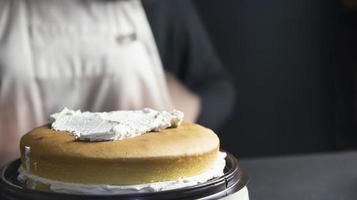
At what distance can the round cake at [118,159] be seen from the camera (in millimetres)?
549

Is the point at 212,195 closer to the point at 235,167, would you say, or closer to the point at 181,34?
the point at 235,167

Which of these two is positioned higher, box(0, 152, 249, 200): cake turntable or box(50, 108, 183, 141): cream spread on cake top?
box(50, 108, 183, 141): cream spread on cake top

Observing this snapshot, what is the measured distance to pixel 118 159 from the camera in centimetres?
55

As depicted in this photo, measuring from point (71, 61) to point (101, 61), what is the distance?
Answer: 52 mm

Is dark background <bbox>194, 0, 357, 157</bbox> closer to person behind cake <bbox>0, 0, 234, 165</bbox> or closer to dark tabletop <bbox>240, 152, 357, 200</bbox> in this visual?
person behind cake <bbox>0, 0, 234, 165</bbox>

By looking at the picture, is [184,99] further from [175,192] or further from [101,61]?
[175,192]

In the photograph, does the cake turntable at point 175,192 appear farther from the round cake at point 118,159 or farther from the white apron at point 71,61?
the white apron at point 71,61

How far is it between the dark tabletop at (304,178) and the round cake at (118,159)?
179mm

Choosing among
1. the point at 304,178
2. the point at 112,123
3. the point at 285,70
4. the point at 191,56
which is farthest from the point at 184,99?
the point at 112,123

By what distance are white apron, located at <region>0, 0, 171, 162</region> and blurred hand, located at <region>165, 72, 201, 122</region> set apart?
16 mm

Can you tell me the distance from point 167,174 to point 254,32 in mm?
758

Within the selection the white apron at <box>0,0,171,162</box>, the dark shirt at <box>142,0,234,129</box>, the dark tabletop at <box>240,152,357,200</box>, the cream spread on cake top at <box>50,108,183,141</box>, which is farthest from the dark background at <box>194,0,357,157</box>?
the cream spread on cake top at <box>50,108,183,141</box>

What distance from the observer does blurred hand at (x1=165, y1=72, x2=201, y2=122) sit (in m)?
1.24

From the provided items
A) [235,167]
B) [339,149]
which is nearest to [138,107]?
[339,149]
